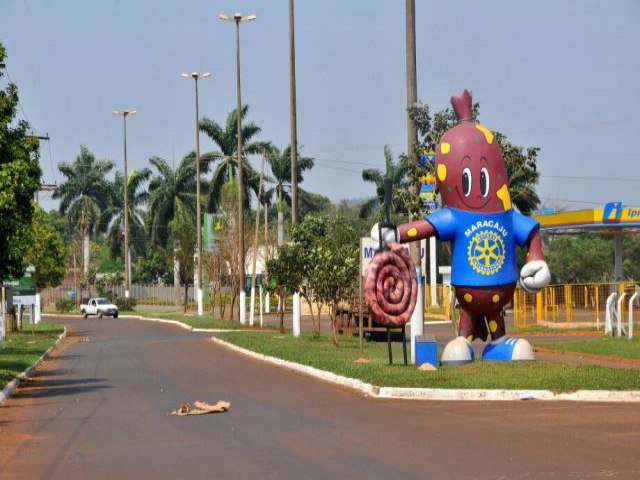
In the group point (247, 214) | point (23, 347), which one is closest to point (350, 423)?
point (23, 347)

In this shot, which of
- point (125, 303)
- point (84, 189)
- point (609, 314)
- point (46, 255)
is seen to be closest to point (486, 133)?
point (609, 314)

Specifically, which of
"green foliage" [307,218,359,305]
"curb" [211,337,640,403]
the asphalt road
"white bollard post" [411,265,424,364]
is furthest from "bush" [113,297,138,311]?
"curb" [211,337,640,403]

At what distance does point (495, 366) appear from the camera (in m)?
20.0

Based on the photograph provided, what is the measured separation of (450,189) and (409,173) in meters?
5.56

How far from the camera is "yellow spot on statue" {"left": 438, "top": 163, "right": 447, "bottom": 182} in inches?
819

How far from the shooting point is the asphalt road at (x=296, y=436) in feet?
34.8

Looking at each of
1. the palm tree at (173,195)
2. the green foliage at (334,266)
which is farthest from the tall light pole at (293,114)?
the palm tree at (173,195)

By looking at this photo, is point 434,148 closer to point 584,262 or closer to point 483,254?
point 483,254

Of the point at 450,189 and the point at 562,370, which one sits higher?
the point at 450,189

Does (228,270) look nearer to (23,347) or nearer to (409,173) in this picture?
(23,347)

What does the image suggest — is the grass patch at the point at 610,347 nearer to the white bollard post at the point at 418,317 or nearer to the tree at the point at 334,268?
the white bollard post at the point at 418,317

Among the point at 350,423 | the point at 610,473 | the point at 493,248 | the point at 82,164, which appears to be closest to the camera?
the point at 610,473

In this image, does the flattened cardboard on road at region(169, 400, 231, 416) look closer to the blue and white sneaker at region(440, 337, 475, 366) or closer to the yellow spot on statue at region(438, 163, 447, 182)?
the blue and white sneaker at region(440, 337, 475, 366)

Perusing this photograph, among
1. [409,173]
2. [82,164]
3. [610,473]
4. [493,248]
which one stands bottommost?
[610,473]
